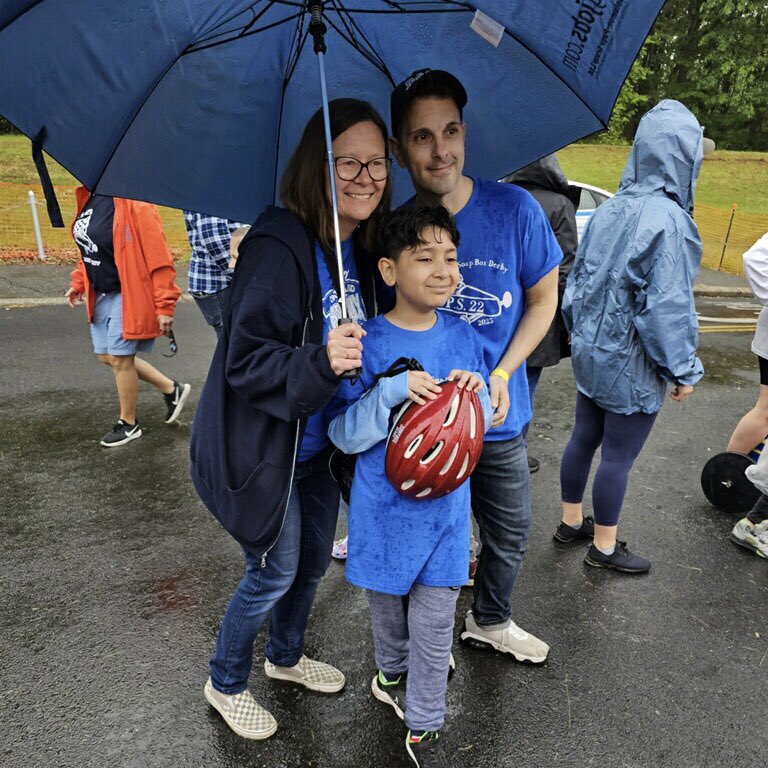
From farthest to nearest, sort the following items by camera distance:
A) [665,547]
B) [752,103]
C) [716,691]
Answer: [752,103] < [665,547] < [716,691]

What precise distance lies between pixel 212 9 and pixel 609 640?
9.54 feet

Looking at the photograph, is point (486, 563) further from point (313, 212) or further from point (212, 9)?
point (212, 9)

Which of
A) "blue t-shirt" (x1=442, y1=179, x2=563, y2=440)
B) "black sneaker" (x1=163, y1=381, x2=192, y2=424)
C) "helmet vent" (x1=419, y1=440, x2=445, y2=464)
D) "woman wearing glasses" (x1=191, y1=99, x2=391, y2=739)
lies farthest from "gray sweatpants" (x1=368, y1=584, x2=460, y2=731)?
→ "black sneaker" (x1=163, y1=381, x2=192, y2=424)

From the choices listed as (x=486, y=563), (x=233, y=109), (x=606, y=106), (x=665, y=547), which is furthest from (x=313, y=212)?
(x=665, y=547)

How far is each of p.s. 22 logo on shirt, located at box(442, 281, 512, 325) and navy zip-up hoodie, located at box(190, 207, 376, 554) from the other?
21.6 inches

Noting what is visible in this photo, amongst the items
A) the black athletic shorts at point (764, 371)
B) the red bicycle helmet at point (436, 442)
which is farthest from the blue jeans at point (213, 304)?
the black athletic shorts at point (764, 371)

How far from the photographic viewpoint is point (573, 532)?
4.01 m

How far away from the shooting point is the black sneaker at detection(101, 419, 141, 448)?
198 inches

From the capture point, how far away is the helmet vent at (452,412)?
83.5 inches

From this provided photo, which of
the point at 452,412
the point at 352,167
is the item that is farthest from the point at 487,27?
the point at 452,412

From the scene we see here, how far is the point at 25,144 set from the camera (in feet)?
79.7

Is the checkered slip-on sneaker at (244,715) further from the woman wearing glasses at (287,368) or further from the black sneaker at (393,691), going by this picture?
the black sneaker at (393,691)

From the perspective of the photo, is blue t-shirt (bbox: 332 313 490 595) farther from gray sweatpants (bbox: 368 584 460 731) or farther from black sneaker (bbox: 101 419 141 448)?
black sneaker (bbox: 101 419 141 448)

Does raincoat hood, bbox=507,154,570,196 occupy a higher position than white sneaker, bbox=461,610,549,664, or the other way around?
raincoat hood, bbox=507,154,570,196
